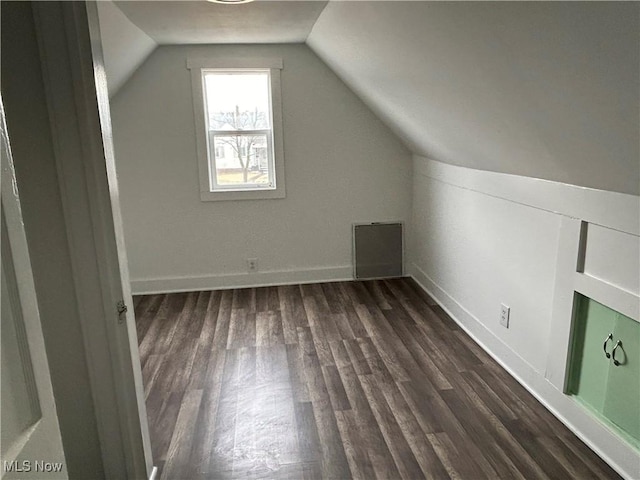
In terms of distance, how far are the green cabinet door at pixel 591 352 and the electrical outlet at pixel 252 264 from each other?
270 centimetres

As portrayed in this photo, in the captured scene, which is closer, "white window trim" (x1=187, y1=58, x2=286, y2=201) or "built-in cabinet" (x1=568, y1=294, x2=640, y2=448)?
"built-in cabinet" (x1=568, y1=294, x2=640, y2=448)

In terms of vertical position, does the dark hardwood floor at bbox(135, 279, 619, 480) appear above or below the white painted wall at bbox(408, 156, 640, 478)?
below

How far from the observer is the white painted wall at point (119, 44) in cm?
238

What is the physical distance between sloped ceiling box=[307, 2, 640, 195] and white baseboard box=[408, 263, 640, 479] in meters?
1.02

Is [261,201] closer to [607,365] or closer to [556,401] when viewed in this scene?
[556,401]

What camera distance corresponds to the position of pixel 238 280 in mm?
4215

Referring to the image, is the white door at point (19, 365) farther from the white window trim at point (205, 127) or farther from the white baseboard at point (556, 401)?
the white window trim at point (205, 127)

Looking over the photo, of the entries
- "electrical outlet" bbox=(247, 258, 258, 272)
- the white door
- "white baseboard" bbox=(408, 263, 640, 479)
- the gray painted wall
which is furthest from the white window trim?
the white door

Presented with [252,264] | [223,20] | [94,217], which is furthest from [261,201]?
[94,217]

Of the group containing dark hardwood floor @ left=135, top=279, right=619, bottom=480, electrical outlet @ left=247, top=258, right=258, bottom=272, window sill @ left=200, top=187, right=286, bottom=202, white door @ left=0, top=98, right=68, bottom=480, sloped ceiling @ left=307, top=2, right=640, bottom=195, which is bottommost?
dark hardwood floor @ left=135, top=279, right=619, bottom=480

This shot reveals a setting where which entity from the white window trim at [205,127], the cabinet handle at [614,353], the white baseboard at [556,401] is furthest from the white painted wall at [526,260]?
the white window trim at [205,127]

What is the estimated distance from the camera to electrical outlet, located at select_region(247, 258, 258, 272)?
165 inches

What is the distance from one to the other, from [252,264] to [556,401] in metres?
2.66

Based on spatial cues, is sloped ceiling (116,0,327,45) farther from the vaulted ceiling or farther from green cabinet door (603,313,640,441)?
green cabinet door (603,313,640,441)
